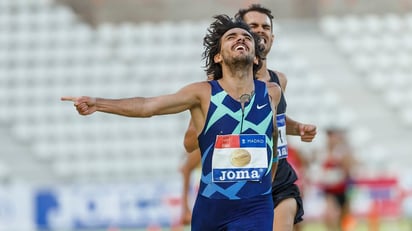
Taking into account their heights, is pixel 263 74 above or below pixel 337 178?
above

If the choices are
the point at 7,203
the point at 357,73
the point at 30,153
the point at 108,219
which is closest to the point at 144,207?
the point at 108,219

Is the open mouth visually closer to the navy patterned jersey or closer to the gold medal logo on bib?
the navy patterned jersey

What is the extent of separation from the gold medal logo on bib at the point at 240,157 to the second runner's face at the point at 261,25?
140 centimetres

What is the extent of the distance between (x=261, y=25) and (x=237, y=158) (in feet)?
5.25

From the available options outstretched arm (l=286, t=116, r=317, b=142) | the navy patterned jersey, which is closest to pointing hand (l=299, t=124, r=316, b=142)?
outstretched arm (l=286, t=116, r=317, b=142)

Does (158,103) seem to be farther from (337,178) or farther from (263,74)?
(337,178)

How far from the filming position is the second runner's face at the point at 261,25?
7.36 m

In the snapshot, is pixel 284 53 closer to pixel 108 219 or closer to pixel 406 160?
pixel 406 160

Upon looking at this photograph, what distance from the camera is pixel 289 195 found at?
289 inches

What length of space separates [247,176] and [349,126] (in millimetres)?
15584

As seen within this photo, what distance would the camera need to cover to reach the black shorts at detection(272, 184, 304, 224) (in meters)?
7.29

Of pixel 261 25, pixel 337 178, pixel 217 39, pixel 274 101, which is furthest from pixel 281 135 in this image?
pixel 337 178

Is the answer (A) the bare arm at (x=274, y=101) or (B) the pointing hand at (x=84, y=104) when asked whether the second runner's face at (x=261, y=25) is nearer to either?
(A) the bare arm at (x=274, y=101)

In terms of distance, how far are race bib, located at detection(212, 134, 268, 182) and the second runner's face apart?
4.49 feet
